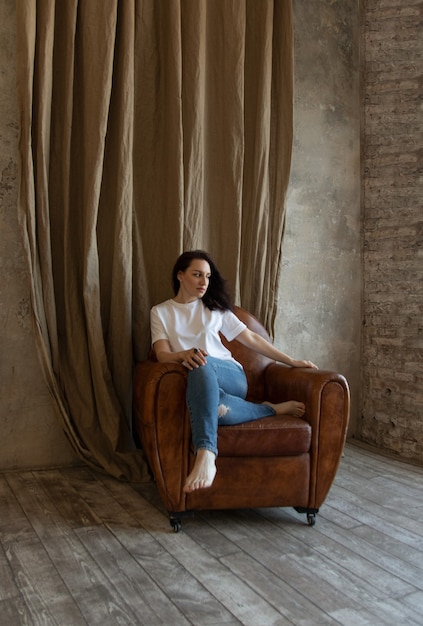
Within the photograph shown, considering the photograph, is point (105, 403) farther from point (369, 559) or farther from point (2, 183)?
point (369, 559)

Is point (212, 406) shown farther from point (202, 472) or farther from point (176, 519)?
point (176, 519)

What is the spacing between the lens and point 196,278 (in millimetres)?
2836

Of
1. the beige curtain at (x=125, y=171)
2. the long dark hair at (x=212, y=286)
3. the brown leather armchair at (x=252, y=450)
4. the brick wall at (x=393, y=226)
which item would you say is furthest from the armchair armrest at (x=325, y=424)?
the brick wall at (x=393, y=226)

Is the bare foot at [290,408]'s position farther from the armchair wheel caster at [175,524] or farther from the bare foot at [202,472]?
the armchair wheel caster at [175,524]

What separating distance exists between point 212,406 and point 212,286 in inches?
32.8

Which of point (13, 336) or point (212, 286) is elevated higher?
point (212, 286)

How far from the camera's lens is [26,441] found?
309 cm

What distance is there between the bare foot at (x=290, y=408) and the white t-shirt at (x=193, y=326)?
398 millimetres

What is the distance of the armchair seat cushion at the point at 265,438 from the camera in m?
2.38

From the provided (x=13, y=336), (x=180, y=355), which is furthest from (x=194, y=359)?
(x=13, y=336)

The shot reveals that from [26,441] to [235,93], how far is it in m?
2.17

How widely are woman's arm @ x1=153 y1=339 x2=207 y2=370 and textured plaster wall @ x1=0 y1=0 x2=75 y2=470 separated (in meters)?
0.76

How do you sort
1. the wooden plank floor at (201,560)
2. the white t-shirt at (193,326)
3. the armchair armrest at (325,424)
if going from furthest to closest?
1. the white t-shirt at (193,326)
2. the armchair armrest at (325,424)
3. the wooden plank floor at (201,560)

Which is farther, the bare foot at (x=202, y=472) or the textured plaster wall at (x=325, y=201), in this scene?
the textured plaster wall at (x=325, y=201)
